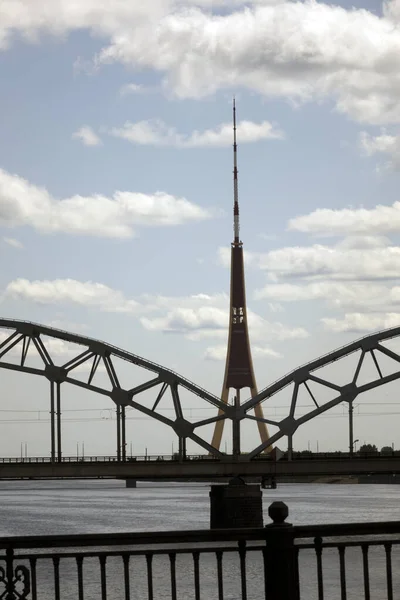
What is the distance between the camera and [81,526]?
101 metres

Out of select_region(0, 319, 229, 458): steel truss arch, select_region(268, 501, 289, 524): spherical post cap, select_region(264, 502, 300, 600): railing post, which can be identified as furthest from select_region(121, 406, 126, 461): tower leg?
select_region(268, 501, 289, 524): spherical post cap

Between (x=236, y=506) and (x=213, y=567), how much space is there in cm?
2611

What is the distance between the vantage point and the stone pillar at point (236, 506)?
304ft

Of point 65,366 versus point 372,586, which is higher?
point 65,366

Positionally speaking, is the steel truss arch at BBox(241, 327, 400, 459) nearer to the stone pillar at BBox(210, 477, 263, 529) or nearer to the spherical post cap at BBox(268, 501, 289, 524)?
the stone pillar at BBox(210, 477, 263, 529)

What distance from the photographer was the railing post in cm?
1052

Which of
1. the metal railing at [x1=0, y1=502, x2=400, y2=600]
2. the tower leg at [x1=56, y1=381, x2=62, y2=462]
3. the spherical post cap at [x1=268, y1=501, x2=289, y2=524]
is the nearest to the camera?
the spherical post cap at [x1=268, y1=501, x2=289, y2=524]

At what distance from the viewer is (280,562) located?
10.6 m

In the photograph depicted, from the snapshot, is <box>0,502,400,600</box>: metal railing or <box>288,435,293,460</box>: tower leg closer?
<box>0,502,400,600</box>: metal railing

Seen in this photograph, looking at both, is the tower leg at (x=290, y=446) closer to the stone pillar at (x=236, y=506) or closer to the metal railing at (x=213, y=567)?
the stone pillar at (x=236, y=506)

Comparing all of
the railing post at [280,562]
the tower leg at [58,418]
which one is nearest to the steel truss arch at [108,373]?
the tower leg at [58,418]

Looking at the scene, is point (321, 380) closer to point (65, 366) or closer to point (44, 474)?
point (65, 366)

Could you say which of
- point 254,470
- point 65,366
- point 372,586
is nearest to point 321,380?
point 254,470

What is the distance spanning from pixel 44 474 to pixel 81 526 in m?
7.87
